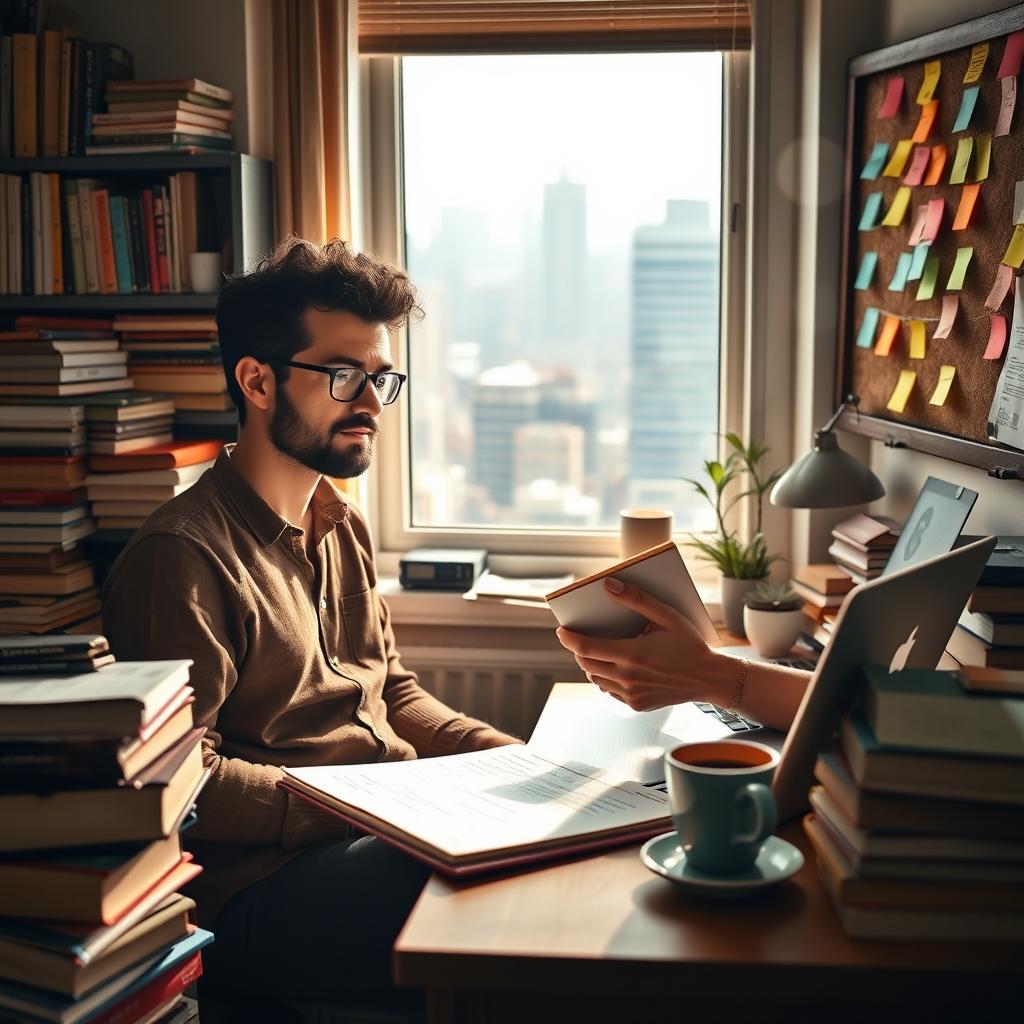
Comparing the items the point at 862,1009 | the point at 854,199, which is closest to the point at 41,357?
the point at 854,199

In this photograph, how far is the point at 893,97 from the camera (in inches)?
81.2

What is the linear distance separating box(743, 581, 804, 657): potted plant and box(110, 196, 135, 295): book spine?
52.8 inches

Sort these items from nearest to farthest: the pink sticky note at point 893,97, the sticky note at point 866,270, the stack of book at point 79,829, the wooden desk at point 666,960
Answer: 1. the wooden desk at point 666,960
2. the stack of book at point 79,829
3. the pink sticky note at point 893,97
4. the sticky note at point 866,270

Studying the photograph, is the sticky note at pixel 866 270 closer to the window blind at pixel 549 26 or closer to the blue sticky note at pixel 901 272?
the blue sticky note at pixel 901 272

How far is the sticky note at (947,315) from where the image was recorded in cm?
185

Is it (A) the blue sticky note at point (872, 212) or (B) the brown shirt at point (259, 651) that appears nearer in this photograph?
(B) the brown shirt at point (259, 651)

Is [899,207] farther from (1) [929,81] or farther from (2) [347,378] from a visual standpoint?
(2) [347,378]

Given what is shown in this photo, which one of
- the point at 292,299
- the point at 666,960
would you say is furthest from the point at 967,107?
the point at 666,960

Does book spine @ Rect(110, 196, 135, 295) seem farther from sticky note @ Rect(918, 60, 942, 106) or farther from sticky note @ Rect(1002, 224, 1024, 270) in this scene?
sticky note @ Rect(1002, 224, 1024, 270)

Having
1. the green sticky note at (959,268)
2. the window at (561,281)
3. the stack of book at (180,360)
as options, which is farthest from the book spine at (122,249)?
the green sticky note at (959,268)

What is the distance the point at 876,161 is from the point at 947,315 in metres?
0.41

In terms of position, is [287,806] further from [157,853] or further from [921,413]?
[921,413]

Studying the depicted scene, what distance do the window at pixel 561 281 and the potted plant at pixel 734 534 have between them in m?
0.08

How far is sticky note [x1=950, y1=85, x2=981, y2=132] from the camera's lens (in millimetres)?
1767
